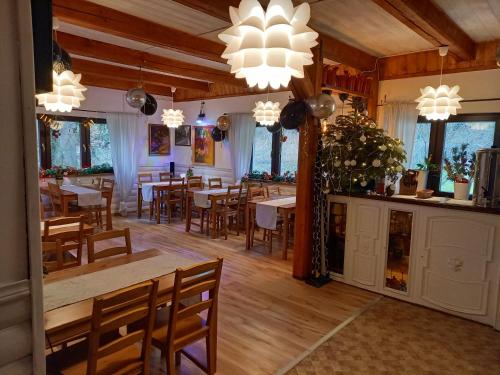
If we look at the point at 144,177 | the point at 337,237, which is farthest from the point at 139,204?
the point at 337,237

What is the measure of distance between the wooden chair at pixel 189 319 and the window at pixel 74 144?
18.3ft

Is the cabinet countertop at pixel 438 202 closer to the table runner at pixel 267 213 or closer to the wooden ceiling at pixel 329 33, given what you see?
the table runner at pixel 267 213

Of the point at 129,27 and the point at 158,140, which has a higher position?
the point at 129,27

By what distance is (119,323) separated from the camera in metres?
1.61

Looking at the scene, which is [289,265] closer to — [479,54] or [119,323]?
[119,323]

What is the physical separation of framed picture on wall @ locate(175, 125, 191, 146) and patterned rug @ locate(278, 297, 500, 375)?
19.7 ft

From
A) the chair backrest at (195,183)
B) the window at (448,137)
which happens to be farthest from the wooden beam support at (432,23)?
the chair backrest at (195,183)

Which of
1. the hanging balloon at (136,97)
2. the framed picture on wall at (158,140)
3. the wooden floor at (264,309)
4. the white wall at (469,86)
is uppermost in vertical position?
the white wall at (469,86)

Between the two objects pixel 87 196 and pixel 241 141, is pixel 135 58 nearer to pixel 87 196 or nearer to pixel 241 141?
pixel 87 196

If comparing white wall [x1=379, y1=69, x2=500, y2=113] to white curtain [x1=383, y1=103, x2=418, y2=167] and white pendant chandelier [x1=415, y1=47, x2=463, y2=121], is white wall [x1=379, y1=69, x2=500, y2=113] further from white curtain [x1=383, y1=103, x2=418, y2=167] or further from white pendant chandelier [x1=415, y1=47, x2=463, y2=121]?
white pendant chandelier [x1=415, y1=47, x2=463, y2=121]

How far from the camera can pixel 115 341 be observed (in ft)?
5.43

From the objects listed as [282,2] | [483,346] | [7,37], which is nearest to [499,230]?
[483,346]

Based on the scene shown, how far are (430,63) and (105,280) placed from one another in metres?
4.75

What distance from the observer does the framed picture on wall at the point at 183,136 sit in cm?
812
